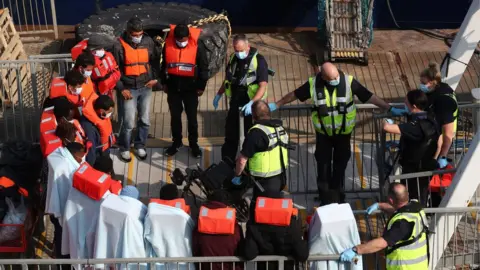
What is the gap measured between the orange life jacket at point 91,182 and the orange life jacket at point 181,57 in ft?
7.65

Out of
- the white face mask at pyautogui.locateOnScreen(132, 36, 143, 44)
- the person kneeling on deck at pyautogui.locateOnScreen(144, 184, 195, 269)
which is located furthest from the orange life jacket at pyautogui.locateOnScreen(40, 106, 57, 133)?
the person kneeling on deck at pyautogui.locateOnScreen(144, 184, 195, 269)

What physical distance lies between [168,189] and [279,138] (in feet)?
4.36

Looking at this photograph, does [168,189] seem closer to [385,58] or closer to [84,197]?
[84,197]

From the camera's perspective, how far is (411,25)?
17.1 meters

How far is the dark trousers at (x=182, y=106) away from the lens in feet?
34.1

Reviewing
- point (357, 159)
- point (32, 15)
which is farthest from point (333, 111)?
point (32, 15)

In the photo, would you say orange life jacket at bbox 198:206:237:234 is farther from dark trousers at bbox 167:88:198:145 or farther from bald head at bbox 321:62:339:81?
dark trousers at bbox 167:88:198:145

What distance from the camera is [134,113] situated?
10.5m

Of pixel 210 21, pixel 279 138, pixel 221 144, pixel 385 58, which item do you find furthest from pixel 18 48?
pixel 279 138

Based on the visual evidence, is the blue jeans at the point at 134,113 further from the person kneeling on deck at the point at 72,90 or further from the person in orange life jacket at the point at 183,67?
the person kneeling on deck at the point at 72,90

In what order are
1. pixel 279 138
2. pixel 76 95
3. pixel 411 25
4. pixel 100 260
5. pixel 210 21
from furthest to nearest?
pixel 411 25 → pixel 210 21 → pixel 76 95 → pixel 279 138 → pixel 100 260

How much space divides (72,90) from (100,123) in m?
0.50

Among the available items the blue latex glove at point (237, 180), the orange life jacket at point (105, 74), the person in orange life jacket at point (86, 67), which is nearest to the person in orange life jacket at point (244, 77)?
the blue latex glove at point (237, 180)

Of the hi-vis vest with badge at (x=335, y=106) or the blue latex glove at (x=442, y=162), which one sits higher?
the hi-vis vest with badge at (x=335, y=106)
